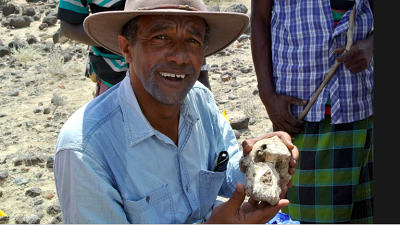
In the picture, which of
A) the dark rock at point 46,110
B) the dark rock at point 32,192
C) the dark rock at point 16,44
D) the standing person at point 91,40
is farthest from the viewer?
the dark rock at point 16,44

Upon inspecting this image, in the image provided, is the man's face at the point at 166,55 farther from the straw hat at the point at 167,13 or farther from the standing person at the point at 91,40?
the standing person at the point at 91,40

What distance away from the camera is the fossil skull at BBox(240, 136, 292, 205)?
2.08 meters

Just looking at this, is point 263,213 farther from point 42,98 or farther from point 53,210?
point 42,98

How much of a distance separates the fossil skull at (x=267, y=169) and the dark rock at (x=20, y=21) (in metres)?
10.3

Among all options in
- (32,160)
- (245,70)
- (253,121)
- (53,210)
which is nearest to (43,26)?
(245,70)

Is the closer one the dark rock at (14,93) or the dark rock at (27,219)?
the dark rock at (27,219)

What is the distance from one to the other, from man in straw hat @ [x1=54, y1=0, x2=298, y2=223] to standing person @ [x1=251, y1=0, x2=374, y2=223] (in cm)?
56

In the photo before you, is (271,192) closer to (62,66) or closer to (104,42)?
Answer: (104,42)

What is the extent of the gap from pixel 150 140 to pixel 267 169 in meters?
0.57

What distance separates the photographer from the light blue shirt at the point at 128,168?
195 centimetres

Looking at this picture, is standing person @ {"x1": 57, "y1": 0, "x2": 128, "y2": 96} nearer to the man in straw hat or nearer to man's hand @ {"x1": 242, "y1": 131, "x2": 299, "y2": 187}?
the man in straw hat

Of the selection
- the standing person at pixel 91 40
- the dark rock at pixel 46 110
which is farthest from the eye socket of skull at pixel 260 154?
the dark rock at pixel 46 110

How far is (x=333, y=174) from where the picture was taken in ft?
9.83

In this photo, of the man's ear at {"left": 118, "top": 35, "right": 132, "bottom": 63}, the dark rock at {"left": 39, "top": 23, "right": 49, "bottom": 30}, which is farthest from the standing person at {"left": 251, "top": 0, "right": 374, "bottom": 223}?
the dark rock at {"left": 39, "top": 23, "right": 49, "bottom": 30}
